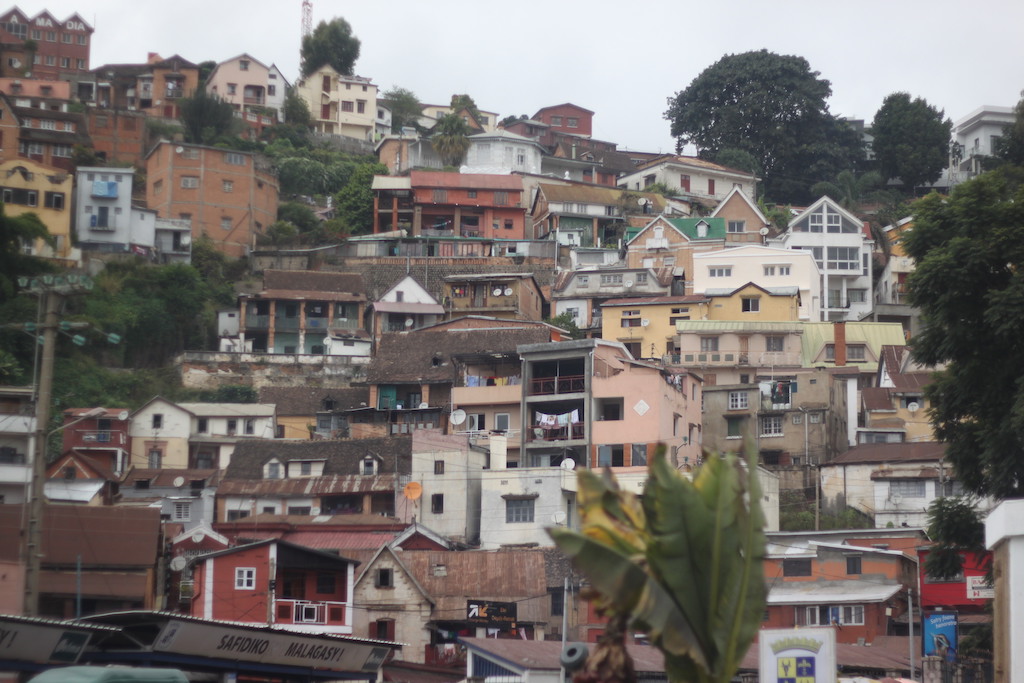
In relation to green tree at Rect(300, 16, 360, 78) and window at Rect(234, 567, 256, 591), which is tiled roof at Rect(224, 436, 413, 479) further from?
green tree at Rect(300, 16, 360, 78)

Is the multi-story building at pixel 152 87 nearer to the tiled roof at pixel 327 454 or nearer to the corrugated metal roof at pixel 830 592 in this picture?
the tiled roof at pixel 327 454

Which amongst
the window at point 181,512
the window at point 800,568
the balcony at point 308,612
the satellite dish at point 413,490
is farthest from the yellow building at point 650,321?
the balcony at point 308,612

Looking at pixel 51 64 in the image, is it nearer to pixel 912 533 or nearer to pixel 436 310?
pixel 436 310

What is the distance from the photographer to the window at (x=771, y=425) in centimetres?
5941

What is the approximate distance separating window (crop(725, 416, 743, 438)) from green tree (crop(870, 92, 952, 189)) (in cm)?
4904

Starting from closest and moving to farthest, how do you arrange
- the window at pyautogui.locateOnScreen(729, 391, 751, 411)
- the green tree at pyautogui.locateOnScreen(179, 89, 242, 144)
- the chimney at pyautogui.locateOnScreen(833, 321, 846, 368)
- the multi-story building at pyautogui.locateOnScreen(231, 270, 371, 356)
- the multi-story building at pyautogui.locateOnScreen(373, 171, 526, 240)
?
1. the window at pyautogui.locateOnScreen(729, 391, 751, 411)
2. the chimney at pyautogui.locateOnScreen(833, 321, 846, 368)
3. the multi-story building at pyautogui.locateOnScreen(231, 270, 371, 356)
4. the multi-story building at pyautogui.locateOnScreen(373, 171, 526, 240)
5. the green tree at pyautogui.locateOnScreen(179, 89, 242, 144)

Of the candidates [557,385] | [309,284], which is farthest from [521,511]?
[309,284]

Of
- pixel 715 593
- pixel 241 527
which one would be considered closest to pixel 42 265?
pixel 241 527

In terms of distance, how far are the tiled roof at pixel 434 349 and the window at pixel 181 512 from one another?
1124cm

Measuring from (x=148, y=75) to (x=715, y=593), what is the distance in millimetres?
98595

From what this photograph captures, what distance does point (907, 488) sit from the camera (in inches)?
2089

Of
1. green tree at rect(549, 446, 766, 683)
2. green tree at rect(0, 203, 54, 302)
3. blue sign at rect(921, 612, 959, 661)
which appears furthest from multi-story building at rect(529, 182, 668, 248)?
green tree at rect(549, 446, 766, 683)

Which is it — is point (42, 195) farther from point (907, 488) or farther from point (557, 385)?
point (907, 488)

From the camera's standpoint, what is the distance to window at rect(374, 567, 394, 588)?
4466 cm
